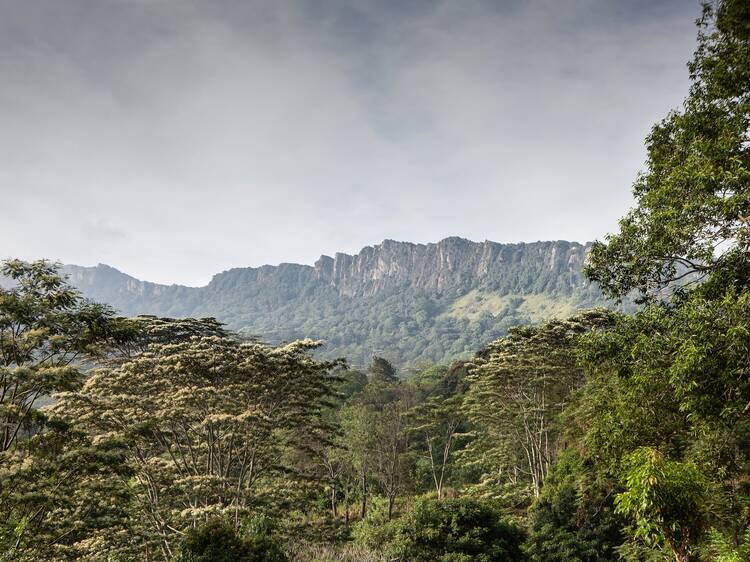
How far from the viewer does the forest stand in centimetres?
717

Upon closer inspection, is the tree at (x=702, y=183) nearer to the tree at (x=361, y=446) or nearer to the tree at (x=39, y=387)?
the tree at (x=39, y=387)

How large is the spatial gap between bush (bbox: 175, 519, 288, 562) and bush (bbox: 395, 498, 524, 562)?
4.64 meters

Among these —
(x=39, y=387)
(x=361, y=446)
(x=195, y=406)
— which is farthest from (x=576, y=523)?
(x=39, y=387)

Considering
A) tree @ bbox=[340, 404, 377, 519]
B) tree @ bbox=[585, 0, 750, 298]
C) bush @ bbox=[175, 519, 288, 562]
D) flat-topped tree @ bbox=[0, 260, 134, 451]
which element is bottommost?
tree @ bbox=[340, 404, 377, 519]

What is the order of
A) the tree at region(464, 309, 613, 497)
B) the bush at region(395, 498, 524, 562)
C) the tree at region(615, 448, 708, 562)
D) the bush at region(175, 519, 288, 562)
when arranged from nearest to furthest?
the tree at region(615, 448, 708, 562)
the bush at region(175, 519, 288, 562)
the bush at region(395, 498, 524, 562)
the tree at region(464, 309, 613, 497)

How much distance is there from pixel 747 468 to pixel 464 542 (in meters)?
7.74

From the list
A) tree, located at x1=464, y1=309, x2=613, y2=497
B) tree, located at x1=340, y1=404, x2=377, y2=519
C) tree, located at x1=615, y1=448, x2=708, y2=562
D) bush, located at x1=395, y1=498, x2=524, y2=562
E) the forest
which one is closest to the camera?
tree, located at x1=615, y1=448, x2=708, y2=562

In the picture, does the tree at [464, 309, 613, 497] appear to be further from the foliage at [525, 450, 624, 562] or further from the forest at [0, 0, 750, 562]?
Answer: the foliage at [525, 450, 624, 562]

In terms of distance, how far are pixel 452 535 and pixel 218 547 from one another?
23.4 feet

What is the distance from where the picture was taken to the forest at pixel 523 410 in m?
7.17

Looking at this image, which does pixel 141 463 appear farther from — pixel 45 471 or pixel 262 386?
pixel 45 471

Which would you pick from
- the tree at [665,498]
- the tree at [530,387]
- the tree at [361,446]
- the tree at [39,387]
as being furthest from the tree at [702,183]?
the tree at [361,446]

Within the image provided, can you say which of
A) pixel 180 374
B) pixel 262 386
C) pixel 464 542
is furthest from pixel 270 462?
pixel 464 542

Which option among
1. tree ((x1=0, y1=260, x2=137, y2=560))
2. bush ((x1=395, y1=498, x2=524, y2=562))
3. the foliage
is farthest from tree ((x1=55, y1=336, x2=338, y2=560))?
the foliage
